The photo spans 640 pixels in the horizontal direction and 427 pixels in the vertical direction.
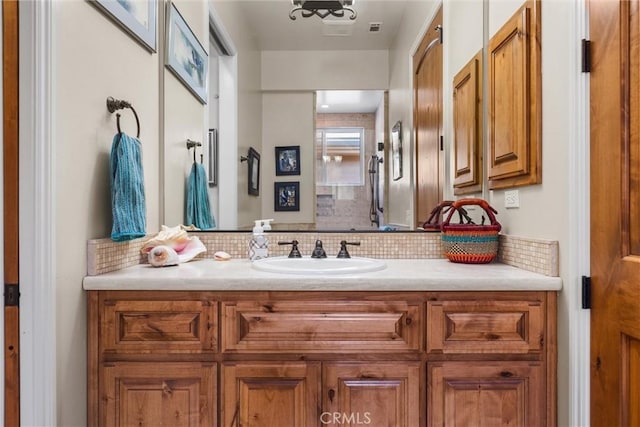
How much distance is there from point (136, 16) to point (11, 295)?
3.57 ft

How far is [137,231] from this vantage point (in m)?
1.33

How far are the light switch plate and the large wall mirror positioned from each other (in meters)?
0.27

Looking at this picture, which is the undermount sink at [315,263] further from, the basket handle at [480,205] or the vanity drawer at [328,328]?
the basket handle at [480,205]

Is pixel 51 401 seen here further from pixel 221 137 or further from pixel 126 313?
pixel 221 137

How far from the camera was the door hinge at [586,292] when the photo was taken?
44.7 inches

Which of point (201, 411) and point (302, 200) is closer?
point (201, 411)

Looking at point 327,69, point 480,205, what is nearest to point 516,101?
point 480,205

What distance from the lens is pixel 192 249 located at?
1.63 metres

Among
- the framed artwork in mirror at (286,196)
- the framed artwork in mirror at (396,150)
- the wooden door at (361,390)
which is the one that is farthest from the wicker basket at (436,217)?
the wooden door at (361,390)

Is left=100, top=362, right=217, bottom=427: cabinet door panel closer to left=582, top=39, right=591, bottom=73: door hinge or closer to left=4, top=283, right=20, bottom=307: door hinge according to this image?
left=4, top=283, right=20, bottom=307: door hinge

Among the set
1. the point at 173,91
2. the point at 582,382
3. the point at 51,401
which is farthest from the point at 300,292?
the point at 173,91

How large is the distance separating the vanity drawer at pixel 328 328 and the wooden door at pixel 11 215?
1.86ft

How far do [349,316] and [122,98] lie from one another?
45.4 inches

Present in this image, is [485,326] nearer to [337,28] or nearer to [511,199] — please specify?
[511,199]
